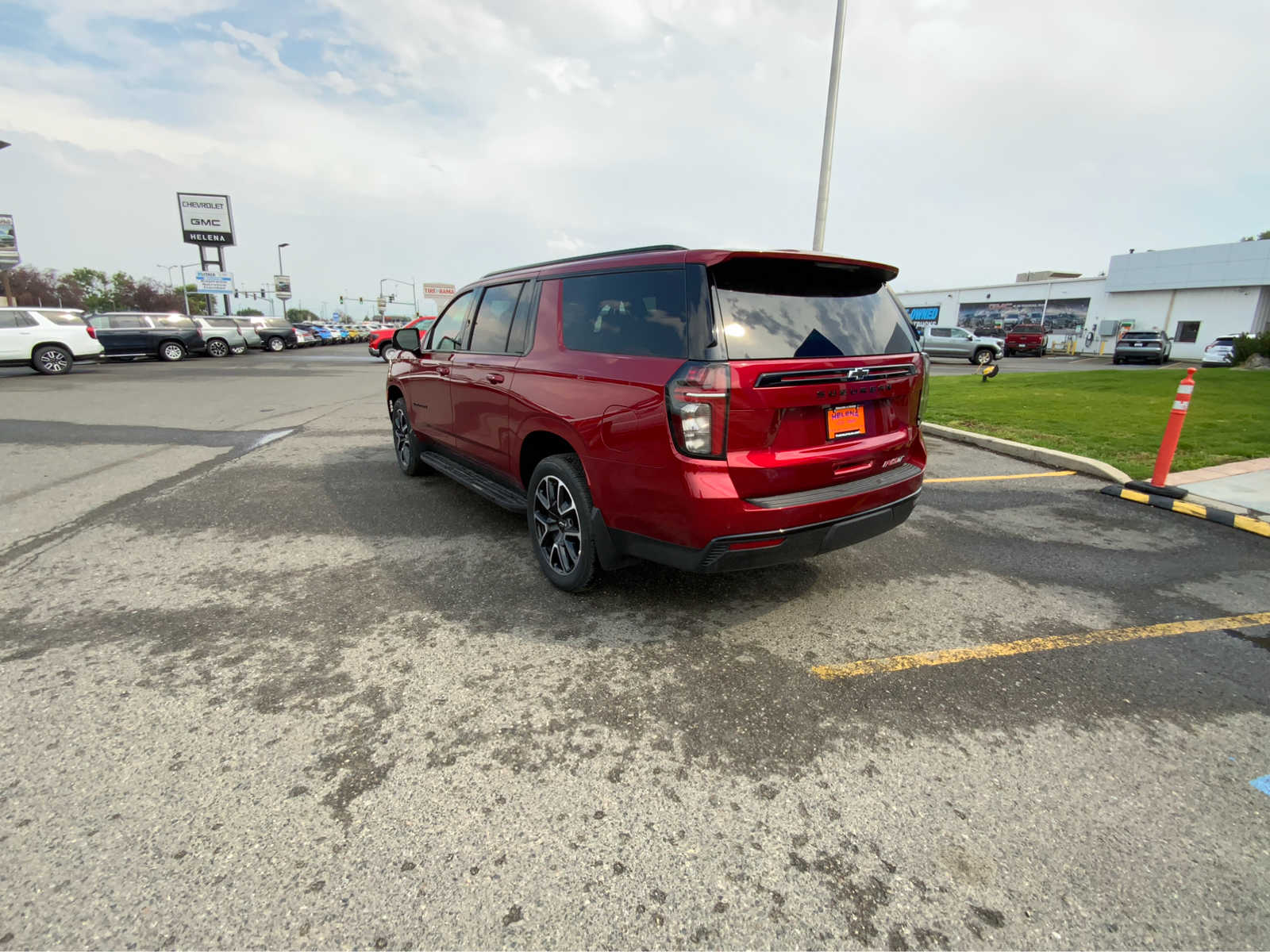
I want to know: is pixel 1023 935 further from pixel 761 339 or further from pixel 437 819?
pixel 761 339

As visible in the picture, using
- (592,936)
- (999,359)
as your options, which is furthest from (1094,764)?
(999,359)

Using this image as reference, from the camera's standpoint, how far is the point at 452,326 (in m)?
5.09

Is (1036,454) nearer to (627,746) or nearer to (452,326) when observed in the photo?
(452,326)

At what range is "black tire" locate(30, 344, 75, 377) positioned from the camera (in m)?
16.8

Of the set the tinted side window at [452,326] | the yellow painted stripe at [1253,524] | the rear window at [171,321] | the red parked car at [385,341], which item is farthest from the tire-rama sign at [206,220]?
the yellow painted stripe at [1253,524]

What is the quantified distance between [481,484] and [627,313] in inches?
75.5

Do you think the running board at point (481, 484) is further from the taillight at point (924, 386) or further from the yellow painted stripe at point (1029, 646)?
the taillight at point (924, 386)

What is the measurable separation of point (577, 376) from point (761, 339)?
997 millimetres

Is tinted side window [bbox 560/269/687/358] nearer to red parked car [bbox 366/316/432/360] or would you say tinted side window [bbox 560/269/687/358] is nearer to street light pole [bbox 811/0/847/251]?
red parked car [bbox 366/316/432/360]

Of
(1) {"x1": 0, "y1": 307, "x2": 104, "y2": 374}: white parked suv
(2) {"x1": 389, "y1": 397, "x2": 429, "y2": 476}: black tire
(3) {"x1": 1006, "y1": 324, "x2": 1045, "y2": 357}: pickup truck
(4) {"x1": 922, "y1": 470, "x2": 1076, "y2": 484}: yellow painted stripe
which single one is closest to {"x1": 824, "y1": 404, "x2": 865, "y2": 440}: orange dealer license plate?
(4) {"x1": 922, "y1": 470, "x2": 1076, "y2": 484}: yellow painted stripe

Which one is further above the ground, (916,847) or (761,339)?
(761,339)

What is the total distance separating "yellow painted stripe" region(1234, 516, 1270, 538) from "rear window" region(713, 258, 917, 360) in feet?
11.8

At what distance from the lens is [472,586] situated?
371 cm

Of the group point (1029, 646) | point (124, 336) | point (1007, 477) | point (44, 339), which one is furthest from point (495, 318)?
point (124, 336)
